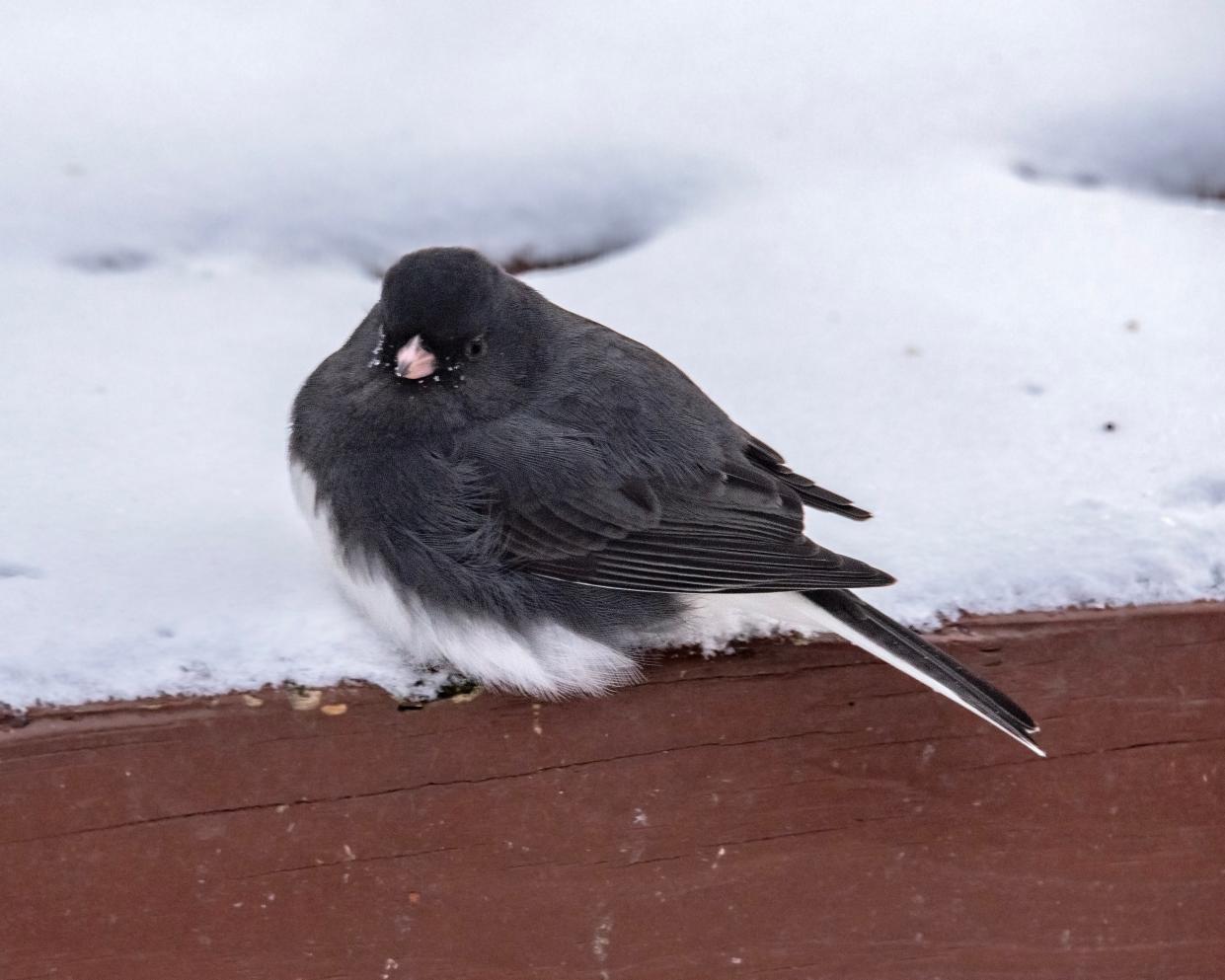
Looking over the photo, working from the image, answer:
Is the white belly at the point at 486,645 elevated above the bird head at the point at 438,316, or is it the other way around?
the bird head at the point at 438,316

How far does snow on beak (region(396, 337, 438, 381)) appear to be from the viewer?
1.83 metres

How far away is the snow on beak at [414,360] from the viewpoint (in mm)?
1827

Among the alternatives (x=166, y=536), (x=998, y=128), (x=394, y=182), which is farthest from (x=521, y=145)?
(x=166, y=536)

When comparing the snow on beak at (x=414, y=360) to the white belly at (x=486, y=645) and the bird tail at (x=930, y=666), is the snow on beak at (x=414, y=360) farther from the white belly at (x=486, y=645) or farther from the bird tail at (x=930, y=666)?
the bird tail at (x=930, y=666)

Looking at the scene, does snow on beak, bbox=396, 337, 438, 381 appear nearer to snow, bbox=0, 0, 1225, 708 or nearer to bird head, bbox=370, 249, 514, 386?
bird head, bbox=370, 249, 514, 386

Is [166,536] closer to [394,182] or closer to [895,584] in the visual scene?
[895,584]

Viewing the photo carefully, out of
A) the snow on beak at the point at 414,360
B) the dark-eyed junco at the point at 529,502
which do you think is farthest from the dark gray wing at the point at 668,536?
the snow on beak at the point at 414,360

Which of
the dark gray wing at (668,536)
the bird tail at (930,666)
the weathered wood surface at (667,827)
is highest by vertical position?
the dark gray wing at (668,536)

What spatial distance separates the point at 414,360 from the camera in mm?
1830

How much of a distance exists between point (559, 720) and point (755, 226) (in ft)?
4.61

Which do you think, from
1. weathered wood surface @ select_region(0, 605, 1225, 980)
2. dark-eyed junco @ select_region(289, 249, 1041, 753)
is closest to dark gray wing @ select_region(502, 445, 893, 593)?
dark-eyed junco @ select_region(289, 249, 1041, 753)

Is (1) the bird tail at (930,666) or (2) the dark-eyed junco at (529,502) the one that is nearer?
(1) the bird tail at (930,666)

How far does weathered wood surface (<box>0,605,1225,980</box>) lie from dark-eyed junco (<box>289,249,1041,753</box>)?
3.4 inches

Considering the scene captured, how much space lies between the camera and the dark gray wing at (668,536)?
179cm
